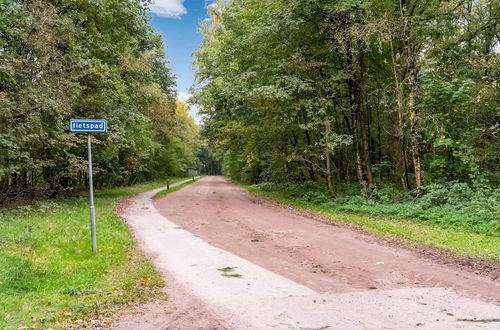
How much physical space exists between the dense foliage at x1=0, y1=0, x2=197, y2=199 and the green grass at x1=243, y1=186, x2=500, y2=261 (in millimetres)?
11125

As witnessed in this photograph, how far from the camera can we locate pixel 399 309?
5.15 m

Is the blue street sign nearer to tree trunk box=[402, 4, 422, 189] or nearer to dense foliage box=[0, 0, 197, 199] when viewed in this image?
dense foliage box=[0, 0, 197, 199]

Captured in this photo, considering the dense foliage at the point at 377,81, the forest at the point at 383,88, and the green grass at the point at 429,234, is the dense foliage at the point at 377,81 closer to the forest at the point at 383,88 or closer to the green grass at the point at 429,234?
the forest at the point at 383,88

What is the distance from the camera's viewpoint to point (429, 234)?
1038 centimetres

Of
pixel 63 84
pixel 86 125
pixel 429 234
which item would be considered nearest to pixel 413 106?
pixel 429 234

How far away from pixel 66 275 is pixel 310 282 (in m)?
4.33

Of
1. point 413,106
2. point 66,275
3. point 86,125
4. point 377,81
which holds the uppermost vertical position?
point 377,81

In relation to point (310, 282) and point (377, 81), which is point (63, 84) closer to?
point (310, 282)

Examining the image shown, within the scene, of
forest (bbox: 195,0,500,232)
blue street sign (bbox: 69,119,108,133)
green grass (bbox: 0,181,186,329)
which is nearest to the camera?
green grass (bbox: 0,181,186,329)

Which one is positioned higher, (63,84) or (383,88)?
(63,84)

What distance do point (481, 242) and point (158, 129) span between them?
31.1 m

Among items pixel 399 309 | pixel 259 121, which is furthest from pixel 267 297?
pixel 259 121

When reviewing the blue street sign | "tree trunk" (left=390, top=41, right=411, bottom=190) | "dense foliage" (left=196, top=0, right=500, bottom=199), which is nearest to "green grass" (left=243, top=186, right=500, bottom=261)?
"dense foliage" (left=196, top=0, right=500, bottom=199)

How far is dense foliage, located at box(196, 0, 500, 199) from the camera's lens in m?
13.9
